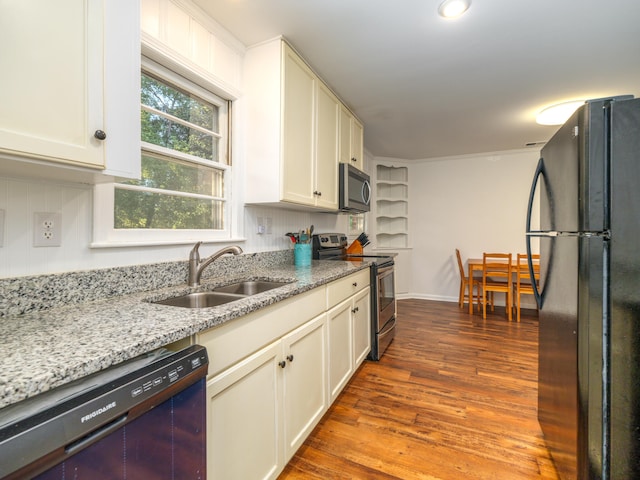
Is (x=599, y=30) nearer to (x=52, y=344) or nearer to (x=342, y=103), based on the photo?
(x=342, y=103)

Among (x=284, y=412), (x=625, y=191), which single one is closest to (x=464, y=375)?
(x=284, y=412)

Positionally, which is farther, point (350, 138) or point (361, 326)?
point (350, 138)

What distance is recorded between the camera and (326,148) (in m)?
2.53

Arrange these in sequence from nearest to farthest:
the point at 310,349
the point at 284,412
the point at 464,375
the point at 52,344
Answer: the point at 52,344 < the point at 284,412 < the point at 310,349 < the point at 464,375

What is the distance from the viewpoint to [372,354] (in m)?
2.70

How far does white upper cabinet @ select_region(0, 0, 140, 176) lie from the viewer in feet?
2.55

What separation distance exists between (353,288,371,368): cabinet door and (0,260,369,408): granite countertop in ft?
3.61

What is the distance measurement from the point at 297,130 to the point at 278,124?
21 centimetres

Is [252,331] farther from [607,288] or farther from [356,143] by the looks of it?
[356,143]

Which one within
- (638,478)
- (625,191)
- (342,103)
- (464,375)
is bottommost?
(464,375)

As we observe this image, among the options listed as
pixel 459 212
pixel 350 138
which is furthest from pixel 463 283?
pixel 350 138

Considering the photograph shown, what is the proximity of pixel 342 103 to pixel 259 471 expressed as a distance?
274 centimetres

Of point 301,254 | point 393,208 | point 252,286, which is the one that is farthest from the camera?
point 393,208

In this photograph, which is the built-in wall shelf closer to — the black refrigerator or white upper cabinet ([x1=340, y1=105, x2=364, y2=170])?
white upper cabinet ([x1=340, y1=105, x2=364, y2=170])
